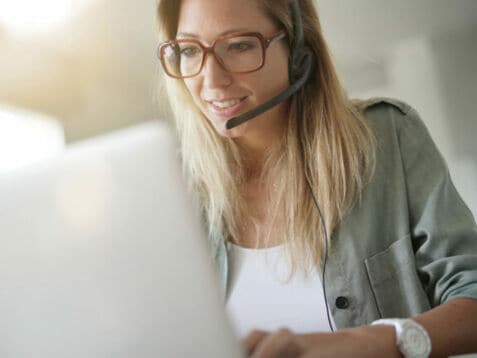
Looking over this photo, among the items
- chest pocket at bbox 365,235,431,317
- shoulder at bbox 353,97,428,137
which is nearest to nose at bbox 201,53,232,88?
→ shoulder at bbox 353,97,428,137

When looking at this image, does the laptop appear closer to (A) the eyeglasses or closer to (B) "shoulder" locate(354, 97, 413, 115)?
(A) the eyeglasses

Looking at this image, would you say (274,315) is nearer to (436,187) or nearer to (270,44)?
(436,187)

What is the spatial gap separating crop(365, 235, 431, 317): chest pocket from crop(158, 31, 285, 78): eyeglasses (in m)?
0.41

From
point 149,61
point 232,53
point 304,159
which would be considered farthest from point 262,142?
point 149,61

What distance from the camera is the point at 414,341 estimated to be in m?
0.62

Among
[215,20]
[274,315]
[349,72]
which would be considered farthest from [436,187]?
[349,72]

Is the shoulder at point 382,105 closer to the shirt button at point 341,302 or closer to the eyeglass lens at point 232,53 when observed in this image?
the eyeglass lens at point 232,53

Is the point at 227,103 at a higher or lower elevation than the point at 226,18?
lower

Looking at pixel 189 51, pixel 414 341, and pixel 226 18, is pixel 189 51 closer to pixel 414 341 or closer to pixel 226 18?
pixel 226 18

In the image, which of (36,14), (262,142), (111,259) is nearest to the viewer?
(111,259)

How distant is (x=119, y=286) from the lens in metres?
0.37

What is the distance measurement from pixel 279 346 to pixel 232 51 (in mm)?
625

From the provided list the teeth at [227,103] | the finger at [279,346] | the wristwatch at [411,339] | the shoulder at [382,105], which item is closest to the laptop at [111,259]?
the finger at [279,346]

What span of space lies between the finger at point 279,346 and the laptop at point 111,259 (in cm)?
12
